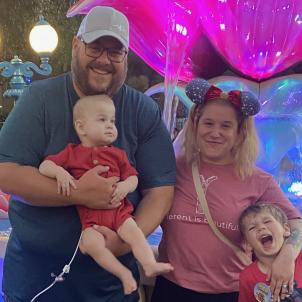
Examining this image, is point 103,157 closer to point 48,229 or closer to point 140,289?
point 48,229

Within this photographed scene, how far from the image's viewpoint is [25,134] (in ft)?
4.91

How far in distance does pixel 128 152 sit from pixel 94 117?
190 millimetres

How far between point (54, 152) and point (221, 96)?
584 millimetres

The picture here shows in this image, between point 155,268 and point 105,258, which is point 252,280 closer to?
point 155,268

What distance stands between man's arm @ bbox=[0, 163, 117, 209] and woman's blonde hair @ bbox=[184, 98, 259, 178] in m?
0.39

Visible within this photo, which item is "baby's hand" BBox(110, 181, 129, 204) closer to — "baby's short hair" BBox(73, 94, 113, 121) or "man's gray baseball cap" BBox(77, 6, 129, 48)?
"baby's short hair" BBox(73, 94, 113, 121)

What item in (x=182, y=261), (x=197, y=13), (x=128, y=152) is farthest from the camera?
(x=197, y=13)

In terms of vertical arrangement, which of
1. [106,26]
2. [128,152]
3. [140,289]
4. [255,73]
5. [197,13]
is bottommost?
[140,289]

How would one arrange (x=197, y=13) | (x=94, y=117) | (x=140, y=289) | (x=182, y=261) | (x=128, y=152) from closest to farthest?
(x=94, y=117) → (x=128, y=152) → (x=182, y=261) → (x=140, y=289) → (x=197, y=13)

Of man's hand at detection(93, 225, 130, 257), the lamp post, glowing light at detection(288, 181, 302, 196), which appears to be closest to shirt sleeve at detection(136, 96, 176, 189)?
man's hand at detection(93, 225, 130, 257)

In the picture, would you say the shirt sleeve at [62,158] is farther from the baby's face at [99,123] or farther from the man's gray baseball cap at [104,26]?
the man's gray baseball cap at [104,26]

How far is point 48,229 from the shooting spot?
156cm

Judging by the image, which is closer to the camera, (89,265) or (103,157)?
(103,157)

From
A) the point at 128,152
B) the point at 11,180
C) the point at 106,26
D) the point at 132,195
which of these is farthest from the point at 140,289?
the point at 106,26
